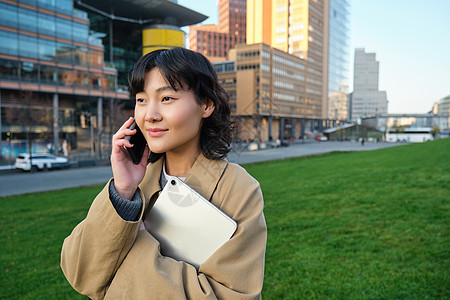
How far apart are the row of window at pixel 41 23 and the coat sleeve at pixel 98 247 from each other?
42.9 m

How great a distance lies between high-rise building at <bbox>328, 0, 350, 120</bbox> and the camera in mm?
116500

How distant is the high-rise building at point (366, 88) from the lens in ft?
610

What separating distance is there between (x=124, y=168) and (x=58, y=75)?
144 ft

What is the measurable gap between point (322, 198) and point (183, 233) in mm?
8060

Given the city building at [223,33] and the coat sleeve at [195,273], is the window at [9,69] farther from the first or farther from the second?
the city building at [223,33]

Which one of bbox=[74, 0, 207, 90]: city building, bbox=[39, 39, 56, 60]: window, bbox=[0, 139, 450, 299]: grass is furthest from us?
bbox=[74, 0, 207, 90]: city building

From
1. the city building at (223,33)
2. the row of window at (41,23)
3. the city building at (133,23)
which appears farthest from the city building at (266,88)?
the city building at (223,33)

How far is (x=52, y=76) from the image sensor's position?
39.6 m

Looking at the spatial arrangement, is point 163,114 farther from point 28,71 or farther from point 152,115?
point 28,71

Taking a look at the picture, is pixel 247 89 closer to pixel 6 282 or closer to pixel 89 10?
pixel 89 10

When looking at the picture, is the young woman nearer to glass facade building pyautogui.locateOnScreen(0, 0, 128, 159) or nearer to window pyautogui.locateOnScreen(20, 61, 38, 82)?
glass facade building pyautogui.locateOnScreen(0, 0, 128, 159)

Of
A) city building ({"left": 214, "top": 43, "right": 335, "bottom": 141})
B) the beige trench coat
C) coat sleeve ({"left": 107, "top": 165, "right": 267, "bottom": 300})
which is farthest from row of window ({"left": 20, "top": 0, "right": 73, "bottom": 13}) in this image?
coat sleeve ({"left": 107, "top": 165, "right": 267, "bottom": 300})

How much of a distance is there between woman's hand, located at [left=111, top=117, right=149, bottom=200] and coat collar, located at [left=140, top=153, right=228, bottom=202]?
142 mm

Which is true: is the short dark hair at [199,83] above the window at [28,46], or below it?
below
